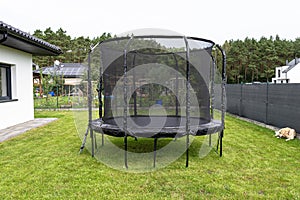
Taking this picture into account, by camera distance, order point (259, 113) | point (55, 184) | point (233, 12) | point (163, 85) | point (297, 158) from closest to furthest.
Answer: point (55, 184), point (297, 158), point (163, 85), point (259, 113), point (233, 12)

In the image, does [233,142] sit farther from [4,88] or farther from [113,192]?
[4,88]

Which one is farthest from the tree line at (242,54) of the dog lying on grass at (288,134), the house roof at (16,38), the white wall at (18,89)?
the dog lying on grass at (288,134)

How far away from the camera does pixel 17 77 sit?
5.99 metres

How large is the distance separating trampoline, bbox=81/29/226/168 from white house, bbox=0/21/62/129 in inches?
73.4

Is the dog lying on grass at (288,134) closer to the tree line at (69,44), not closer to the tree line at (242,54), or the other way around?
the tree line at (242,54)

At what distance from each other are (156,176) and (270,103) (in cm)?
417

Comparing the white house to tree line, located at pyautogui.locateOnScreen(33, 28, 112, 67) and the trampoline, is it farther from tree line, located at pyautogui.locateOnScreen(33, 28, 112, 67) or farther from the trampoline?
tree line, located at pyautogui.locateOnScreen(33, 28, 112, 67)

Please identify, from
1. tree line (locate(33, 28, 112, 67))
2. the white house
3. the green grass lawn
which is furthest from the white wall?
tree line (locate(33, 28, 112, 67))

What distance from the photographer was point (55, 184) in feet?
8.15

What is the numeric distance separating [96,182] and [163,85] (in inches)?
116

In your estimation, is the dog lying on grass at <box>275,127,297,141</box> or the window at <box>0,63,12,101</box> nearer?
the dog lying on grass at <box>275,127,297,141</box>

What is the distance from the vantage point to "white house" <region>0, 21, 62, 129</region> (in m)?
5.23

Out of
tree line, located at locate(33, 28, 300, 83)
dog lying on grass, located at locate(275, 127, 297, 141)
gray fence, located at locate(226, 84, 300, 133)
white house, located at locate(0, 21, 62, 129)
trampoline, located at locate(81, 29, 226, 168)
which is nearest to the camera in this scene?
trampoline, located at locate(81, 29, 226, 168)

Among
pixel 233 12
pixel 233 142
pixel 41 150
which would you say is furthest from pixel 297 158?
pixel 233 12
